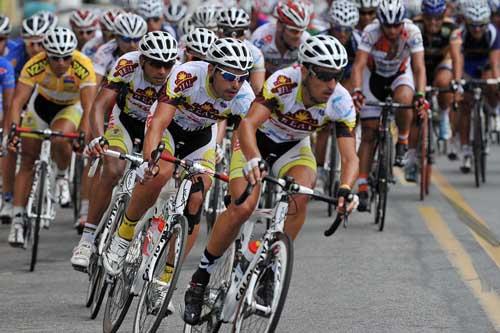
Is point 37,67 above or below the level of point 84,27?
below

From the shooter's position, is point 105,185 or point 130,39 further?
point 130,39

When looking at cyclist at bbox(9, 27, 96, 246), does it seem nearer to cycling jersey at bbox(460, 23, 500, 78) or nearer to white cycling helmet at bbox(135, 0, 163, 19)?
white cycling helmet at bbox(135, 0, 163, 19)

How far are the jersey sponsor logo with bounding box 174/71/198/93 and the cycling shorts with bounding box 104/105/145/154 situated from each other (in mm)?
1672

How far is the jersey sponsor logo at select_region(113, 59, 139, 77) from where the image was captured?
442 inches

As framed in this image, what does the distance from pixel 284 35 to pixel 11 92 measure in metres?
3.06

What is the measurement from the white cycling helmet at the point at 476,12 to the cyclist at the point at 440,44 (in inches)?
18.8

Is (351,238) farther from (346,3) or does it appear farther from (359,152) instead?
(346,3)

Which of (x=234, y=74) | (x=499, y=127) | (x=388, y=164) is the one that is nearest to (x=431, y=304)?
(x=234, y=74)

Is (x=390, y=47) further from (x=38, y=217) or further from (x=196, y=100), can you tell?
(x=196, y=100)

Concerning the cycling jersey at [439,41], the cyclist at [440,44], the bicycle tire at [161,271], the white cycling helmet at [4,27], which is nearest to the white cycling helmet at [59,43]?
the white cycling helmet at [4,27]

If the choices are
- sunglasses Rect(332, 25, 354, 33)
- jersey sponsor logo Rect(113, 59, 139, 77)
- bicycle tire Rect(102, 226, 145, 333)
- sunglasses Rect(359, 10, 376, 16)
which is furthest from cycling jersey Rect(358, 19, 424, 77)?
bicycle tire Rect(102, 226, 145, 333)

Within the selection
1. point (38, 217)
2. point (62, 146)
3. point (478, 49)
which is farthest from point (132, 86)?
point (478, 49)

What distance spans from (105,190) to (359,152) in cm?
450

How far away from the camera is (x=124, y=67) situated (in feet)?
36.8
